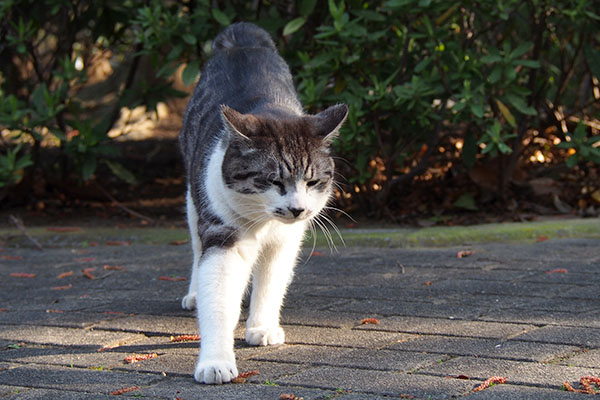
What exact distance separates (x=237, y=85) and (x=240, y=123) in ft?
3.05

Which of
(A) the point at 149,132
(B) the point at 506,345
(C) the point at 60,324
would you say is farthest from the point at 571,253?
(A) the point at 149,132

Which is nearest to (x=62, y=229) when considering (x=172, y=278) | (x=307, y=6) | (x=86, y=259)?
(x=86, y=259)

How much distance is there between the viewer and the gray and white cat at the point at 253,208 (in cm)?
301

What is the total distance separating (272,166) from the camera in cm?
309

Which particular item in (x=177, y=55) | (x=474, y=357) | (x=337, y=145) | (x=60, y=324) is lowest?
(x=60, y=324)

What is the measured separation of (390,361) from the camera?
111 inches

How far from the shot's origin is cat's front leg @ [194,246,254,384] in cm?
279

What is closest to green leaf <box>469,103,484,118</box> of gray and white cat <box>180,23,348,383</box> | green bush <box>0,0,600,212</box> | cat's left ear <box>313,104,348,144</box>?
green bush <box>0,0,600,212</box>

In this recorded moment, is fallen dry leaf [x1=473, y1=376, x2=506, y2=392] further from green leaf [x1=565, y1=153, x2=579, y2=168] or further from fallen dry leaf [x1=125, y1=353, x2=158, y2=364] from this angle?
green leaf [x1=565, y1=153, x2=579, y2=168]

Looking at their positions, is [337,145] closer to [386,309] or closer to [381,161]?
[381,161]

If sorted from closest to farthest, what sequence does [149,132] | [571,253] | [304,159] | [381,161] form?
[304,159] → [571,253] → [381,161] → [149,132]

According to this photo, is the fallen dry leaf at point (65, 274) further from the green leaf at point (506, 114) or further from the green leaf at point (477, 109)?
the green leaf at point (506, 114)

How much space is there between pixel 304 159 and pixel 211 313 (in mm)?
687

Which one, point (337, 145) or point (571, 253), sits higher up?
Result: point (337, 145)
